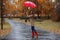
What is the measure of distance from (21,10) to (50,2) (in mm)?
10234

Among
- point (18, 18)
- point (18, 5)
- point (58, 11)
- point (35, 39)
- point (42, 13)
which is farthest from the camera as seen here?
point (18, 18)

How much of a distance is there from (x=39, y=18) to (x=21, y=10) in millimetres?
5977

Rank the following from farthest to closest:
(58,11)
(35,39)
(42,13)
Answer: (42,13)
(58,11)
(35,39)

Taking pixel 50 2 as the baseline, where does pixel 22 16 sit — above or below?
below

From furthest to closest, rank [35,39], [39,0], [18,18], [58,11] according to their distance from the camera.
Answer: [18,18], [39,0], [58,11], [35,39]

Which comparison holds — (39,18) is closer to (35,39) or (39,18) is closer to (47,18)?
(47,18)

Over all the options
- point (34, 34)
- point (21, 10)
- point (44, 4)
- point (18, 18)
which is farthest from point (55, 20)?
point (34, 34)

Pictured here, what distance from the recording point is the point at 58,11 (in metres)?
39.5

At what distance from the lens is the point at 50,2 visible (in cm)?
4662

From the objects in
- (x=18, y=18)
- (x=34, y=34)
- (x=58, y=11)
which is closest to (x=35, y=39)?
(x=34, y=34)

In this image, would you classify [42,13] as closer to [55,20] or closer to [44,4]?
[44,4]

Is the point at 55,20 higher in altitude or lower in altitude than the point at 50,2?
lower

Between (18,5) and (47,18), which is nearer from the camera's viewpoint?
(47,18)

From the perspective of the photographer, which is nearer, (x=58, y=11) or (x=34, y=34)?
(x=34, y=34)
